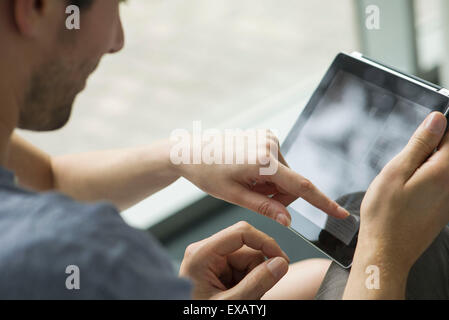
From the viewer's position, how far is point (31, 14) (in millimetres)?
626

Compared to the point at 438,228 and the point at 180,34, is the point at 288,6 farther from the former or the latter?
the point at 438,228

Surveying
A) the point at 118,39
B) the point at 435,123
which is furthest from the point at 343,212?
the point at 118,39

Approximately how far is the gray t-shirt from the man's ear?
0.19 metres

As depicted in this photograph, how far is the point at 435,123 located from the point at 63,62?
0.46 meters

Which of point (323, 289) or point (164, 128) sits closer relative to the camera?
point (323, 289)

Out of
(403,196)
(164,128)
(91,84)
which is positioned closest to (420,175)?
(403,196)

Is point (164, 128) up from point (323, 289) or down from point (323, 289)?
down

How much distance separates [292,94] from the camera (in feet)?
6.48

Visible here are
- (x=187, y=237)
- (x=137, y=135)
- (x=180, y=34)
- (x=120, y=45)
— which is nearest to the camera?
(x=120, y=45)

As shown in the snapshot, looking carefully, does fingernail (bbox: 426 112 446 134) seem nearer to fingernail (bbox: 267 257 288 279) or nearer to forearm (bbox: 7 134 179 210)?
fingernail (bbox: 267 257 288 279)

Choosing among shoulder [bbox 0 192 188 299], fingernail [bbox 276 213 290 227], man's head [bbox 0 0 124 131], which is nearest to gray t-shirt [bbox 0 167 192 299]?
shoulder [bbox 0 192 188 299]

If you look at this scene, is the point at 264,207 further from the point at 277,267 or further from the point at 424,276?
the point at 424,276

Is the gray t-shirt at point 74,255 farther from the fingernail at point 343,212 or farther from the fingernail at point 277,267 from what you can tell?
the fingernail at point 343,212

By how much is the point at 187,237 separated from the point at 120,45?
0.87 m
